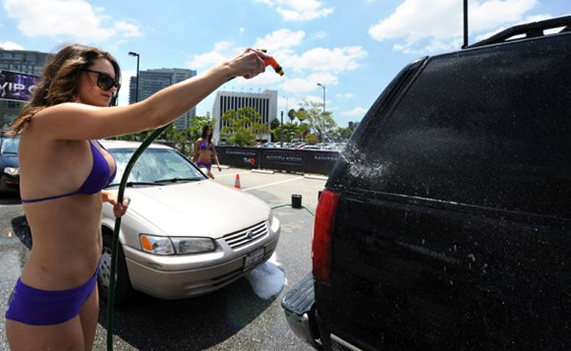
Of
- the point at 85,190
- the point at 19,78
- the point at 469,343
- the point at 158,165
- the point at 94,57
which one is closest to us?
the point at 469,343

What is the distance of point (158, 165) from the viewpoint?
4.20 metres

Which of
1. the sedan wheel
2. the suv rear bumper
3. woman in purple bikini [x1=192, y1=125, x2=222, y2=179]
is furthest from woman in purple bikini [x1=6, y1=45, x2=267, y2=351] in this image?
woman in purple bikini [x1=192, y1=125, x2=222, y2=179]

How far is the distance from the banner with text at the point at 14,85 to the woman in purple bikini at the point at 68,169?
23.5 m

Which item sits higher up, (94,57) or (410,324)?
(94,57)

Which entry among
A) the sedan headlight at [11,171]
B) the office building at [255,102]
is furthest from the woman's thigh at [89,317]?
the office building at [255,102]

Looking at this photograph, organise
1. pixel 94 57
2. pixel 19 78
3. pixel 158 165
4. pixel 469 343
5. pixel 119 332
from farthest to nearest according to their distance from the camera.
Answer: pixel 19 78 → pixel 158 165 → pixel 119 332 → pixel 94 57 → pixel 469 343

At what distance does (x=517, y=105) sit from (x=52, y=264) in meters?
1.95

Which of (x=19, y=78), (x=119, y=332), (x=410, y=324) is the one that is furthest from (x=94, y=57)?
(x=19, y=78)

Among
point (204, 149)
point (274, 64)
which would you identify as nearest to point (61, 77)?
point (274, 64)

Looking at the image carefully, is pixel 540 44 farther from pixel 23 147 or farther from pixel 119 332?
pixel 119 332

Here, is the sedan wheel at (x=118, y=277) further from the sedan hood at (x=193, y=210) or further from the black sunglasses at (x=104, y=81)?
the black sunglasses at (x=104, y=81)

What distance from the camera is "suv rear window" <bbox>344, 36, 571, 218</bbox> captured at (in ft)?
3.56

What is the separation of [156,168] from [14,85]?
22.6m

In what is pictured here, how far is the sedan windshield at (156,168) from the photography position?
3807 mm
